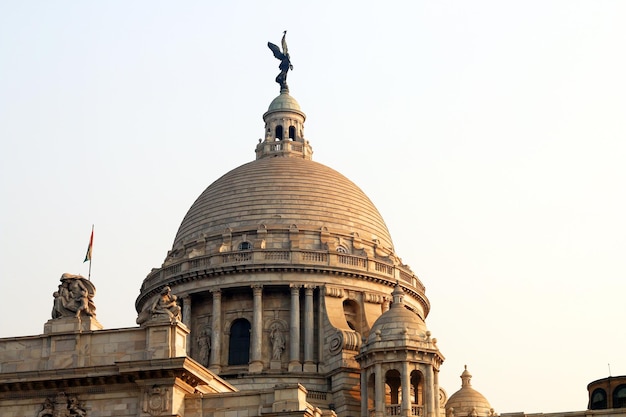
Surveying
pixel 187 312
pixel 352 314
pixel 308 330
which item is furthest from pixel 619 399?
pixel 187 312

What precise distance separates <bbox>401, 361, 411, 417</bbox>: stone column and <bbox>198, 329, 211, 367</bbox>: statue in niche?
16427 millimetres

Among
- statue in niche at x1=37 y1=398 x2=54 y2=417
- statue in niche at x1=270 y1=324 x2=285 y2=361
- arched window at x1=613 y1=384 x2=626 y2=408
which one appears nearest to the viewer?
statue in niche at x1=37 y1=398 x2=54 y2=417

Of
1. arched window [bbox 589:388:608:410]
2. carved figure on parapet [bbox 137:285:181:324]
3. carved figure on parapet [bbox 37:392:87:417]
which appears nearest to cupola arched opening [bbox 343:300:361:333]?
arched window [bbox 589:388:608:410]

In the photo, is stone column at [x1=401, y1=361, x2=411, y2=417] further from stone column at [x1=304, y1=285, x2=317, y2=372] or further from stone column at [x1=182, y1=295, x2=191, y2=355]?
stone column at [x1=182, y1=295, x2=191, y2=355]

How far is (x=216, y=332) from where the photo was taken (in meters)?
93.0

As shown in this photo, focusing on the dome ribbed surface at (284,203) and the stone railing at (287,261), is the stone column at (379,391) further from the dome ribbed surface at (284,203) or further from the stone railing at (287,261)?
the dome ribbed surface at (284,203)

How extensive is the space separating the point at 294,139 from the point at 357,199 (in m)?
8.21

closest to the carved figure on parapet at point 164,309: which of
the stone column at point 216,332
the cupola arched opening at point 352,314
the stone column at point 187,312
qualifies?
the stone column at point 216,332

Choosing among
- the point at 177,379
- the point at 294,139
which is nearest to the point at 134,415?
the point at 177,379

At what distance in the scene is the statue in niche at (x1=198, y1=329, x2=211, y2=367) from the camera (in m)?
92.9

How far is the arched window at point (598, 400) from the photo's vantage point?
84438 mm

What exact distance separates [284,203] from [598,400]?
25966mm

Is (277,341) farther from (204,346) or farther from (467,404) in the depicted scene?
Result: (467,404)

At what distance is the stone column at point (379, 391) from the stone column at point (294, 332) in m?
9.94
